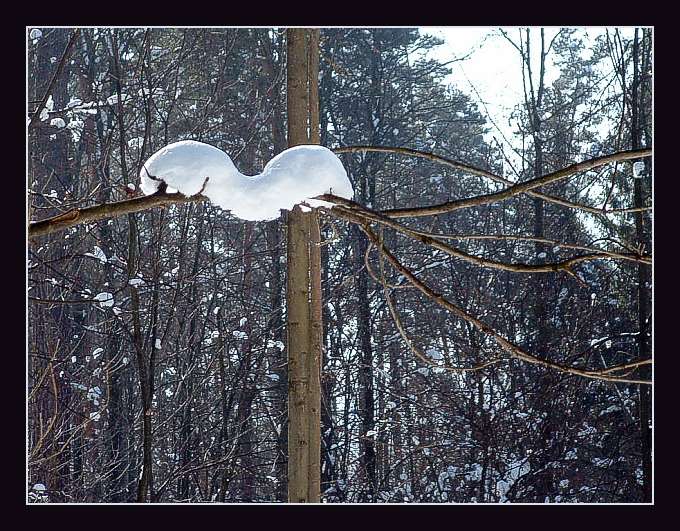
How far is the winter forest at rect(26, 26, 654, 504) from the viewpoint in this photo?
6293 mm

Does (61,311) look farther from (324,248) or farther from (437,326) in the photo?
(437,326)

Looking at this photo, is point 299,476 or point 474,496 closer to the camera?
point 299,476

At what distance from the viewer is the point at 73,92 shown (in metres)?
6.53

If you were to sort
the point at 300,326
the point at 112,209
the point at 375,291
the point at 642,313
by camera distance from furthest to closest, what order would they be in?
the point at 375,291
the point at 642,313
the point at 300,326
the point at 112,209

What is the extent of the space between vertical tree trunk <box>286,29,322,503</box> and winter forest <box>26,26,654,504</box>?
11.8 ft

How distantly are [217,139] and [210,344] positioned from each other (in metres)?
1.78

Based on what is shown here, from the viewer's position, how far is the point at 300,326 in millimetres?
2594

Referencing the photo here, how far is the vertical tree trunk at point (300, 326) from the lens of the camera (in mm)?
2572

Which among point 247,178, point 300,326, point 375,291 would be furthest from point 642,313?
point 247,178

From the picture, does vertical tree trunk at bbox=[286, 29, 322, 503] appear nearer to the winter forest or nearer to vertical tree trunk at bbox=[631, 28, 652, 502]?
the winter forest

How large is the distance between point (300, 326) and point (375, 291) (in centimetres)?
431

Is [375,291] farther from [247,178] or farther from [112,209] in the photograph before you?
[112,209]

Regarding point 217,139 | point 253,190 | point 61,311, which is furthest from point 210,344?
point 253,190

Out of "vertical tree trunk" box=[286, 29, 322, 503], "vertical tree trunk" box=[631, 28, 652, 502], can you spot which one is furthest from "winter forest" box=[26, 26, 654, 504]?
"vertical tree trunk" box=[286, 29, 322, 503]
